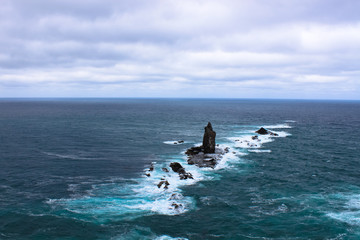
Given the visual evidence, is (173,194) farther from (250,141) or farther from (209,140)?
(250,141)

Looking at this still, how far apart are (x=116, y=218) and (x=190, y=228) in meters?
12.5

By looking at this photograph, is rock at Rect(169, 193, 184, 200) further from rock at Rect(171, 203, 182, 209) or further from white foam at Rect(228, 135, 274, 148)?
white foam at Rect(228, 135, 274, 148)

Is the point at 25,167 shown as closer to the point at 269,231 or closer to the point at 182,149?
the point at 182,149

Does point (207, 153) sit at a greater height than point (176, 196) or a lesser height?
greater

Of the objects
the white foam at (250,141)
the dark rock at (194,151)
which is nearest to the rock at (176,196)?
the dark rock at (194,151)

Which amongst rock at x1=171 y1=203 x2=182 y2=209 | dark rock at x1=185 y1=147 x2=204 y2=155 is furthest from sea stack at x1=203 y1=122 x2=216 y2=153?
rock at x1=171 y1=203 x2=182 y2=209

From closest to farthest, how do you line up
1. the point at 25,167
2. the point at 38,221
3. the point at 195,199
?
1. the point at 38,221
2. the point at 195,199
3. the point at 25,167

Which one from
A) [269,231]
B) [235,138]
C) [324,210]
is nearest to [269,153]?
[235,138]

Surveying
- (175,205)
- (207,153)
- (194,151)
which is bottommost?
(175,205)

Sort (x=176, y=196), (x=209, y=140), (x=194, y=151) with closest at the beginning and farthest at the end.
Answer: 1. (x=176, y=196)
2. (x=209, y=140)
3. (x=194, y=151)

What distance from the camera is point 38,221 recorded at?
41.5m

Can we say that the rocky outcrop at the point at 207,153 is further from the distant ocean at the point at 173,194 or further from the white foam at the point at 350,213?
the white foam at the point at 350,213

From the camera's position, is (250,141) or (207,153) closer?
(207,153)

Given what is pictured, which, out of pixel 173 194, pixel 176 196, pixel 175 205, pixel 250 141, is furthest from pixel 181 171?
pixel 250 141
